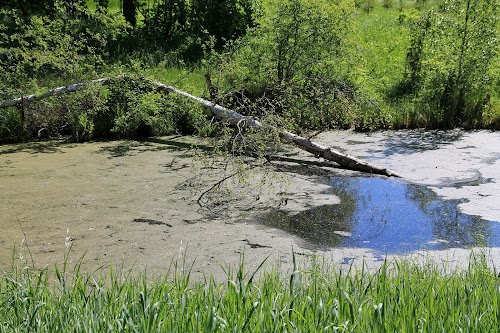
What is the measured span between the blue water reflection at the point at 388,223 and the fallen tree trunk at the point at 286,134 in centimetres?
67

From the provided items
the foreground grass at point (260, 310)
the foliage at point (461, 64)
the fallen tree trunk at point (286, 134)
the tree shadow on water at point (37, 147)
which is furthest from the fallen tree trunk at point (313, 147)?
the foreground grass at point (260, 310)

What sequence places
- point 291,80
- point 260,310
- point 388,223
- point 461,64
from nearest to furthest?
point 260,310 < point 388,223 < point 291,80 < point 461,64

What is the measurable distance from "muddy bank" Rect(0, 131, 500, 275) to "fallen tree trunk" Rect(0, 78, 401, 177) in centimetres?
17

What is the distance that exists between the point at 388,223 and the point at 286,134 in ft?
8.13

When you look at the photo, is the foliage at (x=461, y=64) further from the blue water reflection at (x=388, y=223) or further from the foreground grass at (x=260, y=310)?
the foreground grass at (x=260, y=310)

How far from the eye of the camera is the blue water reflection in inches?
214

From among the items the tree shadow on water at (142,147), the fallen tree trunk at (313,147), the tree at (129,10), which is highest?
the tree at (129,10)

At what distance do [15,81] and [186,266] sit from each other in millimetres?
6188

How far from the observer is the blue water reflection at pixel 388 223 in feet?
17.8

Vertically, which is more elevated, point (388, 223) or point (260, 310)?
point (260, 310)

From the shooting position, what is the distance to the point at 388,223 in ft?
19.6

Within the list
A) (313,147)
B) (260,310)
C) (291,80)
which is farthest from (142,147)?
(260,310)

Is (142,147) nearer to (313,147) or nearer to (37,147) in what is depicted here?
(37,147)

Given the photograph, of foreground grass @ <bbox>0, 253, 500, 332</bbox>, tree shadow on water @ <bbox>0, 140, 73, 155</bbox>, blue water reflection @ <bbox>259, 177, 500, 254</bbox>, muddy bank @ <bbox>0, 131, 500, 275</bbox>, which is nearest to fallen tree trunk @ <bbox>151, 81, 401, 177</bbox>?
muddy bank @ <bbox>0, 131, 500, 275</bbox>
